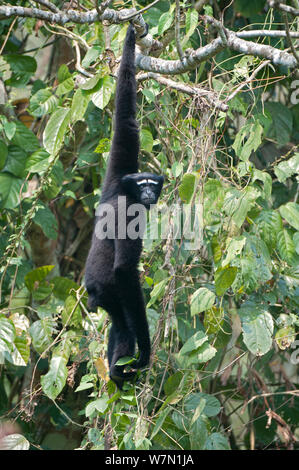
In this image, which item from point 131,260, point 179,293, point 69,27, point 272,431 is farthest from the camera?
point 272,431

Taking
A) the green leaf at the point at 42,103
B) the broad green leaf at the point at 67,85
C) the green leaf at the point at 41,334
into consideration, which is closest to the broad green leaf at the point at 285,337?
the green leaf at the point at 41,334

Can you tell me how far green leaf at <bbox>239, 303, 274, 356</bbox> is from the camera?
292cm

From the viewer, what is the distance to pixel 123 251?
2.69 meters

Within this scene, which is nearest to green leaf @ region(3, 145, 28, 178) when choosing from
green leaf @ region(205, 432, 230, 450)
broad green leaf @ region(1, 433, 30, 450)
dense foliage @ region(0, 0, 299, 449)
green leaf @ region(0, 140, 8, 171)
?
dense foliage @ region(0, 0, 299, 449)

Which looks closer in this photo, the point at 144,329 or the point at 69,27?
the point at 144,329

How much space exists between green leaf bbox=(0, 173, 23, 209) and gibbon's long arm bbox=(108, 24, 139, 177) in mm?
1340

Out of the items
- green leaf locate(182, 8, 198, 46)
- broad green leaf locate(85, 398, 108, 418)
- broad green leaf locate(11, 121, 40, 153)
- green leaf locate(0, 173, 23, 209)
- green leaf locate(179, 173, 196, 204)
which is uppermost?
green leaf locate(182, 8, 198, 46)

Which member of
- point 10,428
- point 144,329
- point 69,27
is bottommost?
point 10,428

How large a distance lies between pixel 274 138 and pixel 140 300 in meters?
2.81

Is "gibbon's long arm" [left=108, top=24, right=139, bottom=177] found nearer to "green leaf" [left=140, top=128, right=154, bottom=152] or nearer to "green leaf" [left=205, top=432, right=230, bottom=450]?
"green leaf" [left=140, top=128, right=154, bottom=152]

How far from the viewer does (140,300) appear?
9.09 feet

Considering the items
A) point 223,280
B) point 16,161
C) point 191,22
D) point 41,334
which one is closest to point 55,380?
point 41,334

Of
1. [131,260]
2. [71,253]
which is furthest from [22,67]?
[131,260]
